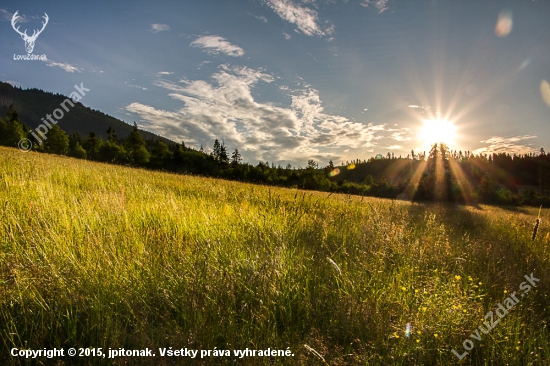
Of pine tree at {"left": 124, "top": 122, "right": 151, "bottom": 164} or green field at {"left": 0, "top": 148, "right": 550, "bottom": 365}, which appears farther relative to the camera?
pine tree at {"left": 124, "top": 122, "right": 151, "bottom": 164}

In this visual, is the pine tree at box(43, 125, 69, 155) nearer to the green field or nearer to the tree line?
the tree line

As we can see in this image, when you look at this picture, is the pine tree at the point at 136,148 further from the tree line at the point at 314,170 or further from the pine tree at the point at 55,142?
the pine tree at the point at 55,142

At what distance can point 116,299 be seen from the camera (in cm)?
194

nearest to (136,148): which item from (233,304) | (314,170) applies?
(314,170)

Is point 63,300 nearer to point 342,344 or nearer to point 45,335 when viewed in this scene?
point 45,335

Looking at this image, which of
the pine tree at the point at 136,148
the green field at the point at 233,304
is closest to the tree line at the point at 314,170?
the pine tree at the point at 136,148

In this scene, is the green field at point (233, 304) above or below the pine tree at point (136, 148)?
below

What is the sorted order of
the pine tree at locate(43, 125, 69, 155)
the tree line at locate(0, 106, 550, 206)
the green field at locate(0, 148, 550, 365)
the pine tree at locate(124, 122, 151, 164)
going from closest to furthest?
the green field at locate(0, 148, 550, 365) → the tree line at locate(0, 106, 550, 206) → the pine tree at locate(43, 125, 69, 155) → the pine tree at locate(124, 122, 151, 164)

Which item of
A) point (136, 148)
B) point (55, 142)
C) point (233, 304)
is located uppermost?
point (136, 148)

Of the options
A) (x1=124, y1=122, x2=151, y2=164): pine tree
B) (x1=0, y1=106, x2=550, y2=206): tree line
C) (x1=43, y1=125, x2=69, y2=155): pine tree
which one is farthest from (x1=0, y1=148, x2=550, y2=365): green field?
(x1=43, y1=125, x2=69, y2=155): pine tree

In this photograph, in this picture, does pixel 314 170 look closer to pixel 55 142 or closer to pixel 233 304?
pixel 55 142

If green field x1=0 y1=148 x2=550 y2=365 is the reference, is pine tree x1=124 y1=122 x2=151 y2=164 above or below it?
above

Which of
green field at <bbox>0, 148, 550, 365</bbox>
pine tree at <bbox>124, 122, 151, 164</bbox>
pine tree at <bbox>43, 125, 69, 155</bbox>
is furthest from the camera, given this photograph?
pine tree at <bbox>124, 122, 151, 164</bbox>

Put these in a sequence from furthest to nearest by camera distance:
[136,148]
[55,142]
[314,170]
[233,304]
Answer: [314,170] < [136,148] < [55,142] < [233,304]
